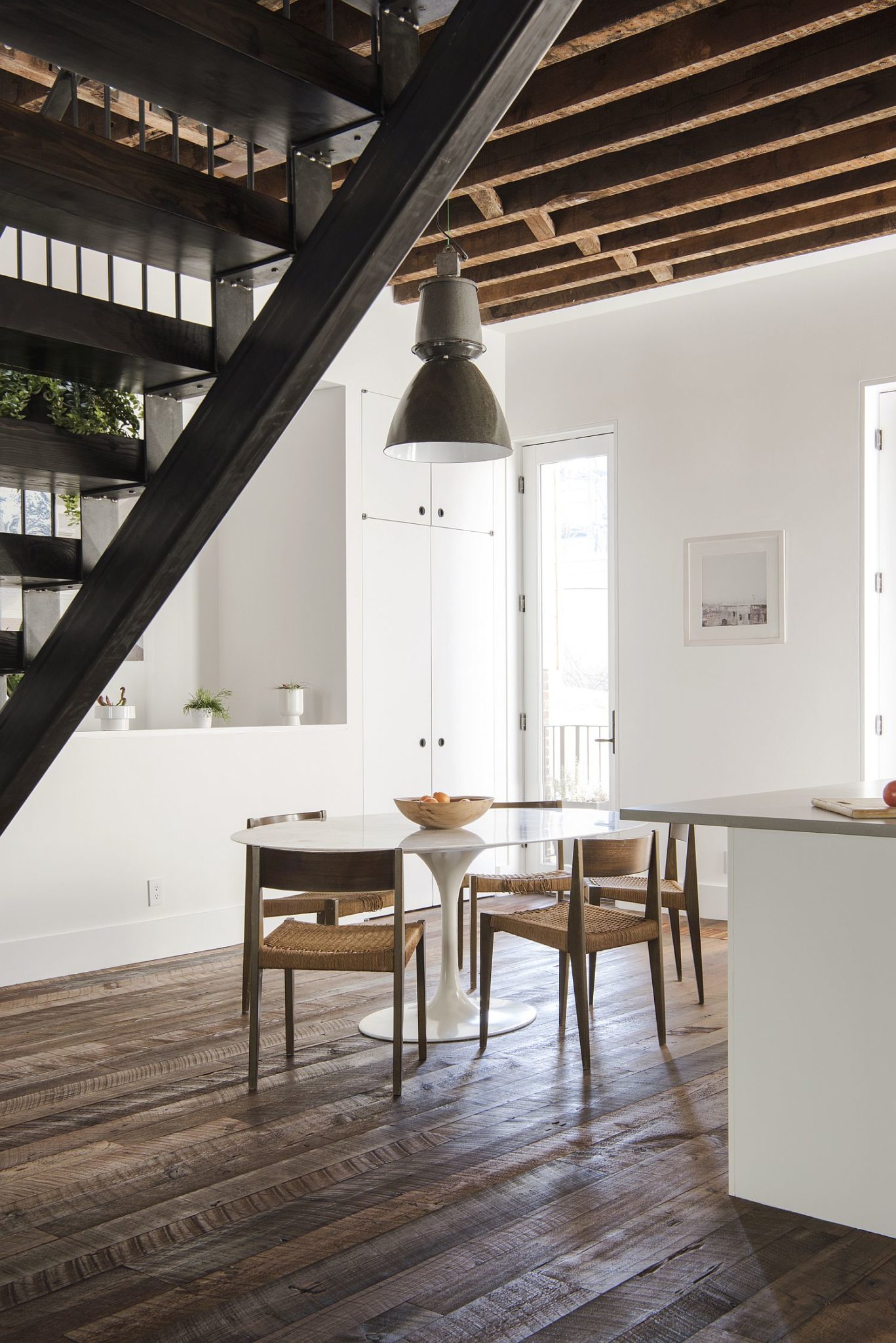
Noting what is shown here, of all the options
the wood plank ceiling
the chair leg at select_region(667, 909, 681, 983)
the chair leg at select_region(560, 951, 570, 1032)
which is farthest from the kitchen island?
the wood plank ceiling

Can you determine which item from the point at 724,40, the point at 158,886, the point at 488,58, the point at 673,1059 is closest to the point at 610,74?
the point at 724,40

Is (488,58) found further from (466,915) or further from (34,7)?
(466,915)

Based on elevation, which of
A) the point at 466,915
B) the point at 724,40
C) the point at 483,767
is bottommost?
the point at 466,915

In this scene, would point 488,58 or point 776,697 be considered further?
point 776,697

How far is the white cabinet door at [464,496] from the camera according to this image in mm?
6961

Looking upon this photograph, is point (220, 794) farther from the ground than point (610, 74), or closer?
closer

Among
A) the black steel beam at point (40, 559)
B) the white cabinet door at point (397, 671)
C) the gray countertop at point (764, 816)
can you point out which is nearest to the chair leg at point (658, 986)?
the gray countertop at point (764, 816)

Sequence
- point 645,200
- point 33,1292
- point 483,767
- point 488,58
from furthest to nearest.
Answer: point 483,767
point 645,200
point 33,1292
point 488,58

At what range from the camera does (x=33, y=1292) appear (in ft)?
7.72

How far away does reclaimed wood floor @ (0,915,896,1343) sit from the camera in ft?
7.36

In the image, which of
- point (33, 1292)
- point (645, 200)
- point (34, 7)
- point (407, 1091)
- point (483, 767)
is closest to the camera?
point (34, 7)

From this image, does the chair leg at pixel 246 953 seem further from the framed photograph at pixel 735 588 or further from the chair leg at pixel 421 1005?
the framed photograph at pixel 735 588

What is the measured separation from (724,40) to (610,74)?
1.43 feet

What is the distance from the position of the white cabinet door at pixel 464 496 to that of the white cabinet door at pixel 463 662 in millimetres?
66
